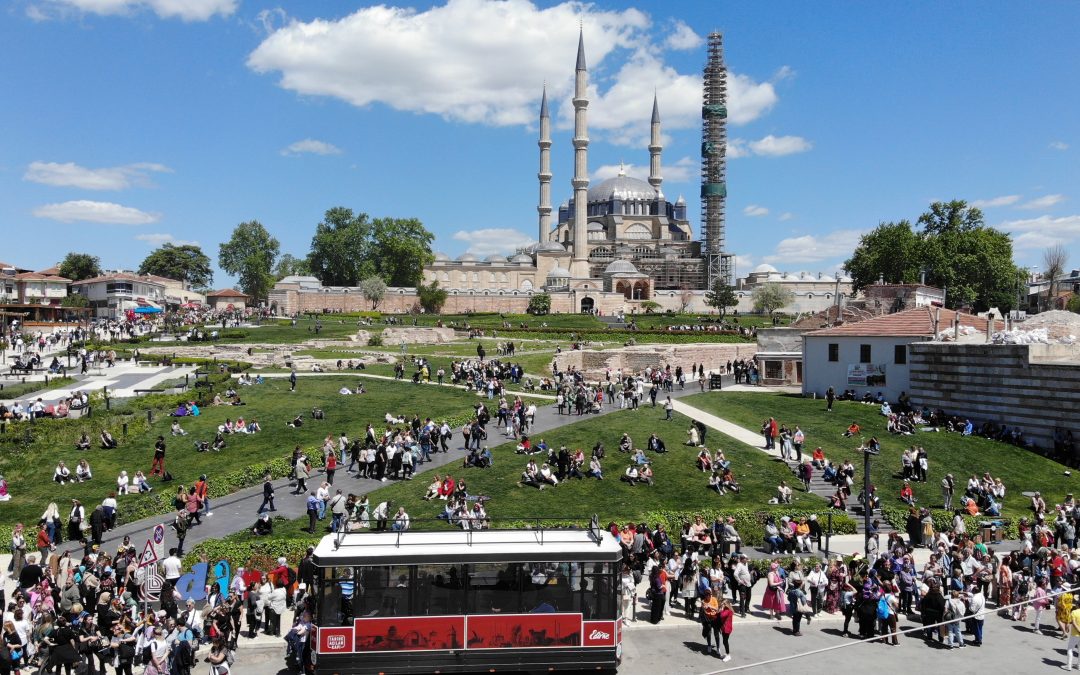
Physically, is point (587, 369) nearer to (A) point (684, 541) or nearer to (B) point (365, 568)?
(A) point (684, 541)

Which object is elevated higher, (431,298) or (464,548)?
(431,298)

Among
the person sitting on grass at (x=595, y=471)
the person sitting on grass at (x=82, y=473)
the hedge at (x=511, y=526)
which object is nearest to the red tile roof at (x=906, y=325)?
the hedge at (x=511, y=526)

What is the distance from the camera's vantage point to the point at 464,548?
9305mm

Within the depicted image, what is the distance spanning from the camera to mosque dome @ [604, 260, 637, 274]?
9188cm

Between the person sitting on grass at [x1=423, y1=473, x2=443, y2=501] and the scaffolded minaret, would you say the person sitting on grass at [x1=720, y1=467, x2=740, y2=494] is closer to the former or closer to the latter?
the person sitting on grass at [x1=423, y1=473, x2=443, y2=501]

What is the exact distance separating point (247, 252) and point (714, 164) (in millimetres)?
56855

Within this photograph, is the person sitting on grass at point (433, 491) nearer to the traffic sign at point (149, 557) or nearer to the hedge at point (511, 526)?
the hedge at point (511, 526)

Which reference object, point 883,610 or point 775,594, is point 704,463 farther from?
point 883,610

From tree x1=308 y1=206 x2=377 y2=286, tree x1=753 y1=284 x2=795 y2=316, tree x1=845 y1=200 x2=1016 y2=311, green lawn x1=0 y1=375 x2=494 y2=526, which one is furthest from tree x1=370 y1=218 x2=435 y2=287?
green lawn x1=0 y1=375 x2=494 y2=526

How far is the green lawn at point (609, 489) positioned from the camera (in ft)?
54.9

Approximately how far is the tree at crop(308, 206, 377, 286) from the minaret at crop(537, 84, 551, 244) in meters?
22.1

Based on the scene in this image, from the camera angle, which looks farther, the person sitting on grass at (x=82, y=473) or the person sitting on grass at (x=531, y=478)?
the person sitting on grass at (x=82, y=473)

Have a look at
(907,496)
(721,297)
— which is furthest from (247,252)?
(907,496)

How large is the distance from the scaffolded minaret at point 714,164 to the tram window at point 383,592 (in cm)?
8704
